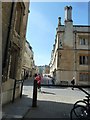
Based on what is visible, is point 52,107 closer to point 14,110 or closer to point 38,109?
point 38,109

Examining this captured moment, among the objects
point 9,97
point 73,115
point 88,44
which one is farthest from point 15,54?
point 88,44

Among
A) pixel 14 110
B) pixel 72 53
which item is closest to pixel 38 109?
pixel 14 110

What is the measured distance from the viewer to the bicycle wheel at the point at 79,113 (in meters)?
6.88

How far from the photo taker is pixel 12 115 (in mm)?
7492

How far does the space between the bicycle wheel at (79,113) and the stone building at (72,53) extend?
24.6 meters

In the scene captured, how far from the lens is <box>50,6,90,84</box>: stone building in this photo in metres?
32.0

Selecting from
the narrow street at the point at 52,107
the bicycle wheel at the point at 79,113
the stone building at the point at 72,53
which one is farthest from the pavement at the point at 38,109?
the stone building at the point at 72,53

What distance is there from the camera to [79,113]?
7078 millimetres

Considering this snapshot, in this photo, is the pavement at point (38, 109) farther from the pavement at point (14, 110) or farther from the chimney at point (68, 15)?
the chimney at point (68, 15)

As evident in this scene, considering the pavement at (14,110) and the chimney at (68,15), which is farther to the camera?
the chimney at (68,15)

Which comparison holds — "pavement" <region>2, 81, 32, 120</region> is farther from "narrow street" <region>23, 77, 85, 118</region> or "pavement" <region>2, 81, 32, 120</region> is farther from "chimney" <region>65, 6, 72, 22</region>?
"chimney" <region>65, 6, 72, 22</region>

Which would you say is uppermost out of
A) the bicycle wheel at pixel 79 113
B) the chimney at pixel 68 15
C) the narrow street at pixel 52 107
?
the chimney at pixel 68 15

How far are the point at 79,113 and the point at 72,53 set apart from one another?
84.3 feet

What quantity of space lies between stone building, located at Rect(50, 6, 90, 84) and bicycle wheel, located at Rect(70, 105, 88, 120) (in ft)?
80.6
